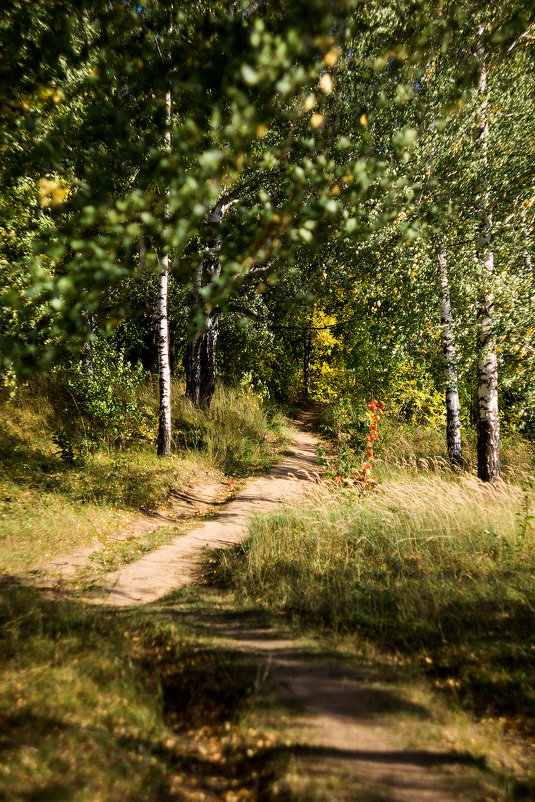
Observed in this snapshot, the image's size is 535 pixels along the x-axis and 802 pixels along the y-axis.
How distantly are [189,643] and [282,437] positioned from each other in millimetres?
11405

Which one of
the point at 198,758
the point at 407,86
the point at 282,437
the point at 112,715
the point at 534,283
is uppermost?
the point at 407,86

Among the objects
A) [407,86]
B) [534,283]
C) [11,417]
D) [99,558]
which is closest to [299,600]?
[99,558]

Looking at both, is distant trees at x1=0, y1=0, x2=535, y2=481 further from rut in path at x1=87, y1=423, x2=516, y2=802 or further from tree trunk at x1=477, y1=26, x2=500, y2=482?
rut in path at x1=87, y1=423, x2=516, y2=802

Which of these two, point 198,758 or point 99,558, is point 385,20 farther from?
point 99,558

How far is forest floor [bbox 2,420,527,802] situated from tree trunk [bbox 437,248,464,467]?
270 inches

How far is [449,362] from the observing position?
26.9 ft

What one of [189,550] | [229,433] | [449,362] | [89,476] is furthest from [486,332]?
[89,476]

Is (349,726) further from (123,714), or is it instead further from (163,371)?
(163,371)

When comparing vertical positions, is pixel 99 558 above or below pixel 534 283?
below

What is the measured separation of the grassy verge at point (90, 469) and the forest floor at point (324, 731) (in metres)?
2.44

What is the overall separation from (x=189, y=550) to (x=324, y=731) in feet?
13.4

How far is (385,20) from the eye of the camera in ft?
18.5

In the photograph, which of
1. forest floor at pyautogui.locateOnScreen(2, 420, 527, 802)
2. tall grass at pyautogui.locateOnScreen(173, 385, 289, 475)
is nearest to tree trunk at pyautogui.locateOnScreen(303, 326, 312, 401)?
tall grass at pyautogui.locateOnScreen(173, 385, 289, 475)

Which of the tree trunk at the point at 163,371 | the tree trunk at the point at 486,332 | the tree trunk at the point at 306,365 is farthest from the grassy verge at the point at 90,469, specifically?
the tree trunk at the point at 306,365
